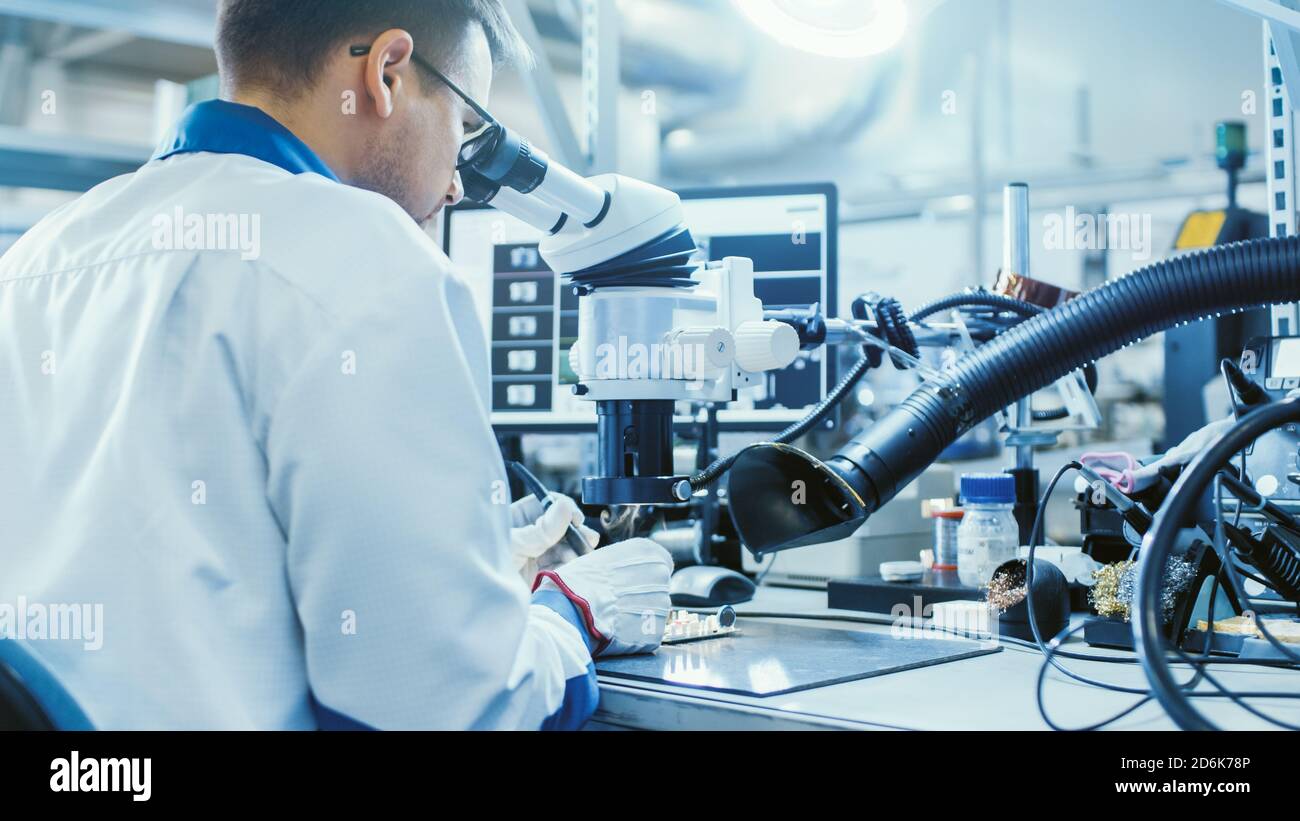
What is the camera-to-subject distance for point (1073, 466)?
983 millimetres

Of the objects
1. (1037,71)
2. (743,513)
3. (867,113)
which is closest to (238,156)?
(743,513)

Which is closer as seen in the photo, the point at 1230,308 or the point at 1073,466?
the point at 1230,308

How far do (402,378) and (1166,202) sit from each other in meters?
4.58

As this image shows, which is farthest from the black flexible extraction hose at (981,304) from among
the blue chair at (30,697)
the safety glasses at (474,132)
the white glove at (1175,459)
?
the blue chair at (30,697)

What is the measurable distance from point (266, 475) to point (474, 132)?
42cm

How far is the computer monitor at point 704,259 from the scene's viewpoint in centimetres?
151

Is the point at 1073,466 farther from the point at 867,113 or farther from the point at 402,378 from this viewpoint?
the point at 867,113

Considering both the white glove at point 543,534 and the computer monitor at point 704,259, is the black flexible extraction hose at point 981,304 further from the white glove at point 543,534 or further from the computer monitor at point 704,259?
the white glove at point 543,534

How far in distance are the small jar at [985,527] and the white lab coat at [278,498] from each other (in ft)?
2.26

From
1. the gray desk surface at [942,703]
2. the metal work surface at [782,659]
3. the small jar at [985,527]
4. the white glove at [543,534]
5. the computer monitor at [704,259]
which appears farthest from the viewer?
the computer monitor at [704,259]

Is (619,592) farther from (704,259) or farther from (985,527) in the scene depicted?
(704,259)

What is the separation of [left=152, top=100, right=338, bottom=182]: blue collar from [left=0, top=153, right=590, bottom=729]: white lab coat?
98mm

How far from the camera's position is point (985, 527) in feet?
4.03

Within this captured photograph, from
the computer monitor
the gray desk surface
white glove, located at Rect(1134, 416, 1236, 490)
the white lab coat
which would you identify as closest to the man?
the white lab coat
